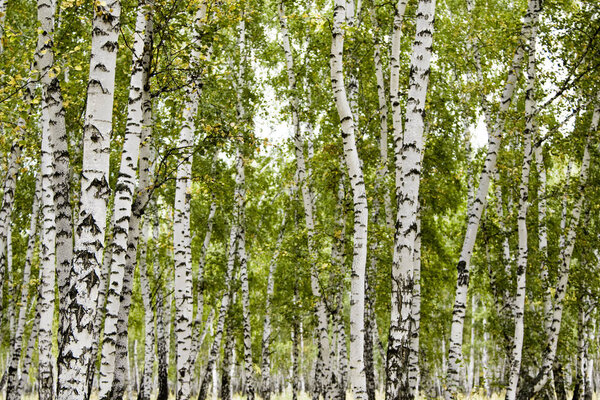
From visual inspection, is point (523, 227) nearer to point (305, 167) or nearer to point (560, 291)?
point (560, 291)

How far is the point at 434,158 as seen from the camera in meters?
17.4

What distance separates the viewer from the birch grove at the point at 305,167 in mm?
6820

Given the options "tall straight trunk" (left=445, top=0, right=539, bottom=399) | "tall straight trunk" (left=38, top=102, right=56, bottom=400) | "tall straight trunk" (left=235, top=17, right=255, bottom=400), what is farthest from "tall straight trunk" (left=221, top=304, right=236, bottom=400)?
"tall straight trunk" (left=445, top=0, right=539, bottom=399)

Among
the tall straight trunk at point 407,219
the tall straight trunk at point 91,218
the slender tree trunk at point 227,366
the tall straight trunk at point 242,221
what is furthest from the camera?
the slender tree trunk at point 227,366

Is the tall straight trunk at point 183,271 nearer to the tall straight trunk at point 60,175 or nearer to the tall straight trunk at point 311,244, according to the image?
the tall straight trunk at point 60,175

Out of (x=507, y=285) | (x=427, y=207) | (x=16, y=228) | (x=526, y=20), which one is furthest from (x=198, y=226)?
(x=526, y=20)

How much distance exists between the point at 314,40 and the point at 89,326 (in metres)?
12.7

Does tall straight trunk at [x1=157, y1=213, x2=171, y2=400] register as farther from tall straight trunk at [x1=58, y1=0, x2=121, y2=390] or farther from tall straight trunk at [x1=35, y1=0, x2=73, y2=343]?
tall straight trunk at [x1=58, y1=0, x2=121, y2=390]

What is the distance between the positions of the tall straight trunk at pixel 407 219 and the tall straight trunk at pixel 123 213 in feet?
12.5

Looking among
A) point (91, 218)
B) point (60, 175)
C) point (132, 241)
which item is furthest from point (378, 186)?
point (91, 218)

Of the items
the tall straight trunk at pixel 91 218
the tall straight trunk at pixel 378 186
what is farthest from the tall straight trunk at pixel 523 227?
the tall straight trunk at pixel 91 218

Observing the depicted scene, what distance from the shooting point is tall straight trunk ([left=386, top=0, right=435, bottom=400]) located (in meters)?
7.11

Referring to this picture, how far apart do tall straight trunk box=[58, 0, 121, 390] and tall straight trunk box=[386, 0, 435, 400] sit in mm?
4053

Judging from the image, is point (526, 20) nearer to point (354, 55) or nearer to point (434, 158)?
point (354, 55)
